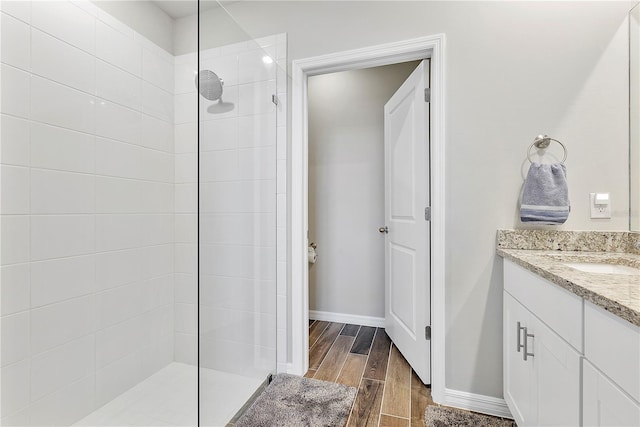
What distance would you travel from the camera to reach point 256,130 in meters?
1.66

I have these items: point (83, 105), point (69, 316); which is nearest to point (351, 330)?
point (69, 316)

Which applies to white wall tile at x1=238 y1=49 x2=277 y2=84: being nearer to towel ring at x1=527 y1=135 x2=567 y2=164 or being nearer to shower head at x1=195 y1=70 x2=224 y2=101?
shower head at x1=195 y1=70 x2=224 y2=101

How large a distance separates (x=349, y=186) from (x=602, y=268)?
181 cm

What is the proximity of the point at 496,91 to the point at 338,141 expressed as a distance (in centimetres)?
143

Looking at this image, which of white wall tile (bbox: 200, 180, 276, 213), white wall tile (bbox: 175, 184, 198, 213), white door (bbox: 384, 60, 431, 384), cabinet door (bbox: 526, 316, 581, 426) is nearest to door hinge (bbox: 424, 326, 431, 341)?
white door (bbox: 384, 60, 431, 384)

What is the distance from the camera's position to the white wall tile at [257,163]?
5.07 feet

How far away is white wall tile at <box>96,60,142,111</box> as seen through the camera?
5.27 feet

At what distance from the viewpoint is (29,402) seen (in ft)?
4.23

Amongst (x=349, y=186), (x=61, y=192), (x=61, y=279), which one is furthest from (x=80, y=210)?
(x=349, y=186)

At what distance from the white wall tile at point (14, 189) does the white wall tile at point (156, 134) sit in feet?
2.15

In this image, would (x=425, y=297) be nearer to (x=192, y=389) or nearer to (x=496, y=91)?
(x=496, y=91)

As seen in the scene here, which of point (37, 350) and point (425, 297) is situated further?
point (425, 297)

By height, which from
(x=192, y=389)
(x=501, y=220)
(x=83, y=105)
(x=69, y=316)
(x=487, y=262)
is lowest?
(x=192, y=389)

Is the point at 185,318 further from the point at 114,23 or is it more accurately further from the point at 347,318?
the point at 114,23
